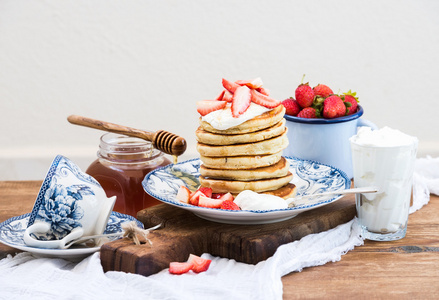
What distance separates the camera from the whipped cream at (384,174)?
1.43 m

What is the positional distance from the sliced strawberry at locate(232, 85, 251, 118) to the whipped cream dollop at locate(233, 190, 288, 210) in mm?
206

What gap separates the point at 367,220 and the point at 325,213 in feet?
0.36

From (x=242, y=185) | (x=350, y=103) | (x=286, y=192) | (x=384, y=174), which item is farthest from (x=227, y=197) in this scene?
(x=350, y=103)

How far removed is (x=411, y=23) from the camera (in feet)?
11.5

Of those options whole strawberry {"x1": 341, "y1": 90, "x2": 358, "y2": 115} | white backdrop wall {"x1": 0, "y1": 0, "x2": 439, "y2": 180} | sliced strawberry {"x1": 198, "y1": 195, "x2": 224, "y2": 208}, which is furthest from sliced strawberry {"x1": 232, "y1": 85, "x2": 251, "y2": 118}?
white backdrop wall {"x1": 0, "y1": 0, "x2": 439, "y2": 180}

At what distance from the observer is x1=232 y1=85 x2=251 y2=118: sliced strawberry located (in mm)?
1532

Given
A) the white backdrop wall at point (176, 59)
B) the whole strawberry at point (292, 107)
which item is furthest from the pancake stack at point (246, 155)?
the white backdrop wall at point (176, 59)

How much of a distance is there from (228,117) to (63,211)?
0.46 m

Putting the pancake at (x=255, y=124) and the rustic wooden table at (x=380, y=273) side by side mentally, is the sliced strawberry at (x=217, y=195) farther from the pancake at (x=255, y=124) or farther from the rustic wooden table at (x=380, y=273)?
the rustic wooden table at (x=380, y=273)

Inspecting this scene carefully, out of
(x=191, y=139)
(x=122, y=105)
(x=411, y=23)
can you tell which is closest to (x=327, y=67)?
(x=411, y=23)

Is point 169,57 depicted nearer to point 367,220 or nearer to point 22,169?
point 22,169

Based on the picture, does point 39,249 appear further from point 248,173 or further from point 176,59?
point 176,59

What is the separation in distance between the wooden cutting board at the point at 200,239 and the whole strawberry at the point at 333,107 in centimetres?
36

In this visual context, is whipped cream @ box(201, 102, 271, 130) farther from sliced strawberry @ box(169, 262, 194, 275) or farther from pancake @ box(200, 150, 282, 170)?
sliced strawberry @ box(169, 262, 194, 275)
